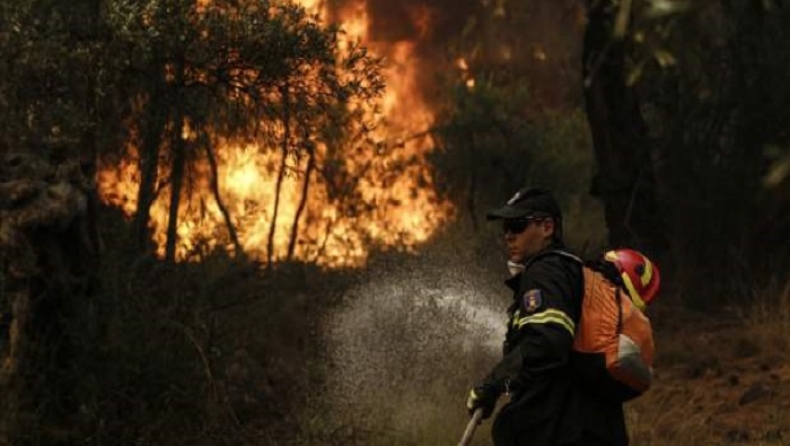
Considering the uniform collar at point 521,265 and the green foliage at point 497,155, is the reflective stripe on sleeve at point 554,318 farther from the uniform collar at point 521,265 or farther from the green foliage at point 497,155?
the green foliage at point 497,155

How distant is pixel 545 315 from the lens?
16.8ft

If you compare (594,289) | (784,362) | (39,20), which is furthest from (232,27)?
(594,289)

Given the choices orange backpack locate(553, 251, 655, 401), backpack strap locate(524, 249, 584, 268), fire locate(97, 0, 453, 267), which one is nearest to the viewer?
orange backpack locate(553, 251, 655, 401)

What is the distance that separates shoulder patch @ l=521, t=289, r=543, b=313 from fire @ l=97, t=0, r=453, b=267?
899cm

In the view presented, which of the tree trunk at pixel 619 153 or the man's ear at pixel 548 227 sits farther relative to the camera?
the tree trunk at pixel 619 153

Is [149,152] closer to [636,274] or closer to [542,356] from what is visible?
[636,274]

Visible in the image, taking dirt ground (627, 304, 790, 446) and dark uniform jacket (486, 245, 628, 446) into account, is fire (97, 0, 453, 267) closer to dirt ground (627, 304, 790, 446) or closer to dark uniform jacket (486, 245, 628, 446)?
dirt ground (627, 304, 790, 446)

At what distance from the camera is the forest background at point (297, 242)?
9.44 m

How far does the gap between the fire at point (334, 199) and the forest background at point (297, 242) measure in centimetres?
10

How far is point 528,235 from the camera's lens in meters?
5.40

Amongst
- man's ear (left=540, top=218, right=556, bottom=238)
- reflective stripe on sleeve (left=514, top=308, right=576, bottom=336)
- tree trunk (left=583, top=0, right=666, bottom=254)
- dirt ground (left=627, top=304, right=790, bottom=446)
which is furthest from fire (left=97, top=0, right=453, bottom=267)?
reflective stripe on sleeve (left=514, top=308, right=576, bottom=336)

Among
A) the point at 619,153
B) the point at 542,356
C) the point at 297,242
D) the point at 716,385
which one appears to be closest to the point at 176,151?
the point at 716,385

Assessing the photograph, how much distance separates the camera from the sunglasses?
5406mm

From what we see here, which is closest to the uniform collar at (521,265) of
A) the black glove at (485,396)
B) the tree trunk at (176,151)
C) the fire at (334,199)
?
the black glove at (485,396)
